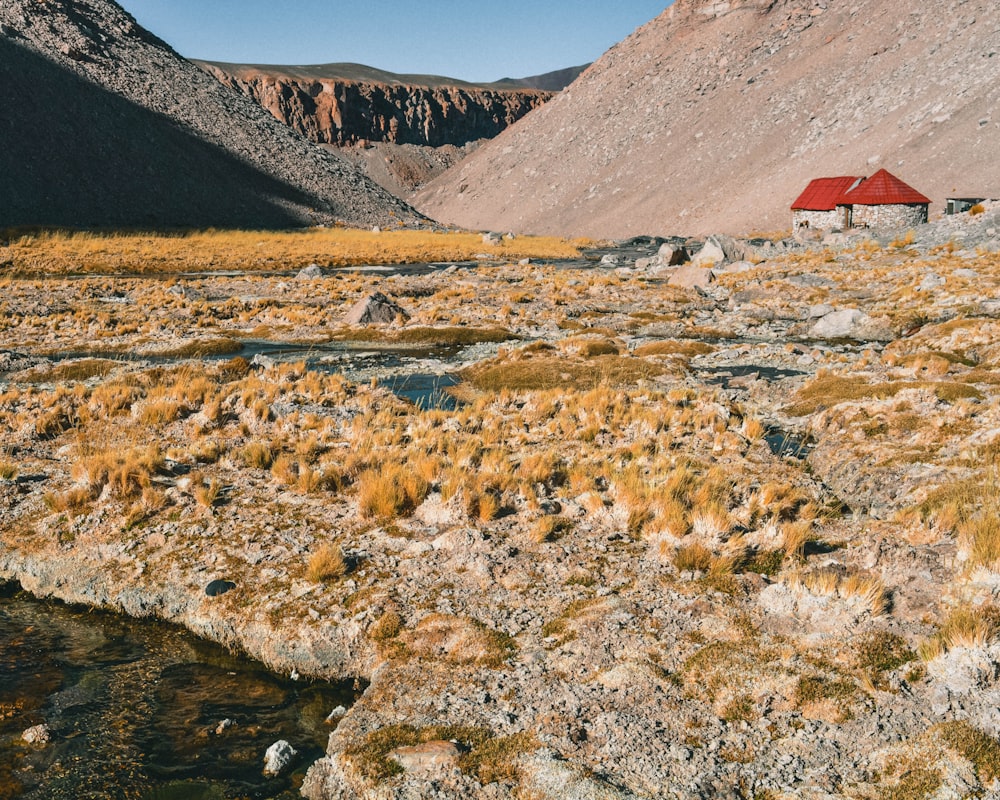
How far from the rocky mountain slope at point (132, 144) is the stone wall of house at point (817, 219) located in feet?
195

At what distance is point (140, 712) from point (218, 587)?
2058mm

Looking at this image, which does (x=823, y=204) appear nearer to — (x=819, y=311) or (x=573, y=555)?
(x=819, y=311)

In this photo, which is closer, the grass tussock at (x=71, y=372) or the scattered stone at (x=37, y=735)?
the scattered stone at (x=37, y=735)

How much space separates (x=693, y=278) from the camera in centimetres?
4775

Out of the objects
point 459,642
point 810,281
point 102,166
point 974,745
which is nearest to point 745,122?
point 810,281

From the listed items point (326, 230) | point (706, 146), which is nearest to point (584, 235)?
point (706, 146)

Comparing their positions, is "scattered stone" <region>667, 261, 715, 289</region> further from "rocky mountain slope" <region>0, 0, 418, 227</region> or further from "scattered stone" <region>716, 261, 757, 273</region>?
"rocky mountain slope" <region>0, 0, 418, 227</region>

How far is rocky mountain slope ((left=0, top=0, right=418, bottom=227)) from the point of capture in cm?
8300

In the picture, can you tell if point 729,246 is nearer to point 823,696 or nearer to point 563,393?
point 563,393

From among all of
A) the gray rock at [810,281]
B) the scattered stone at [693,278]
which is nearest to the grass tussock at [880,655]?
the gray rock at [810,281]

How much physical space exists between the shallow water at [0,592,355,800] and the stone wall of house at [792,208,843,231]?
68.7 m

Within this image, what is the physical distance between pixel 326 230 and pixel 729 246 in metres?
53.9

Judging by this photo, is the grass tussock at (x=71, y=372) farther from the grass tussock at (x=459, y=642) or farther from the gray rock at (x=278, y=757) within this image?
the gray rock at (x=278, y=757)

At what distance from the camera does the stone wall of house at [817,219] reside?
67.2 metres
